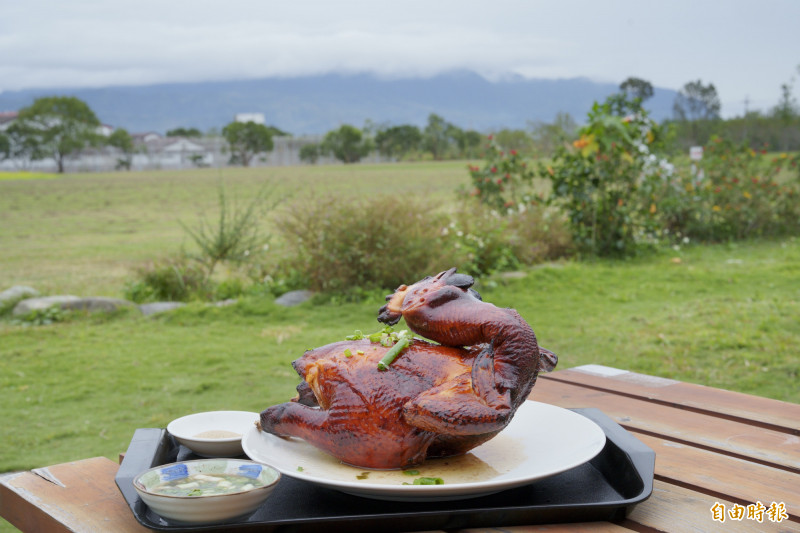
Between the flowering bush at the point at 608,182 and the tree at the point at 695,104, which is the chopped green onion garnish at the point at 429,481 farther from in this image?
the tree at the point at 695,104

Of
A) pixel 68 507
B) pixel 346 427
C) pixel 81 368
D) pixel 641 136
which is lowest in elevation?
pixel 81 368

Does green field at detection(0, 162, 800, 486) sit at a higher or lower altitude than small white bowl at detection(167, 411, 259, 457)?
lower

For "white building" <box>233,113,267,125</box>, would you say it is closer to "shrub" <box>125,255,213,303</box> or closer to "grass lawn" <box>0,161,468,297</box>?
"grass lawn" <box>0,161,468,297</box>

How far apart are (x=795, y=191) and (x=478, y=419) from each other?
11.9m

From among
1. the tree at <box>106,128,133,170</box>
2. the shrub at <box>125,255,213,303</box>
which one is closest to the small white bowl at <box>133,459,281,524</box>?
the shrub at <box>125,255,213,303</box>

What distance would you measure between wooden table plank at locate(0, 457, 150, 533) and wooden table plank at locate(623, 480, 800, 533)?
0.90 meters

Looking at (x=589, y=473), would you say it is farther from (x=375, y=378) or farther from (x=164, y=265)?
(x=164, y=265)

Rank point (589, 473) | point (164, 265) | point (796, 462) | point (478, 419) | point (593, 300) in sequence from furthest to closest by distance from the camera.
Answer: point (164, 265) < point (593, 300) < point (796, 462) < point (589, 473) < point (478, 419)

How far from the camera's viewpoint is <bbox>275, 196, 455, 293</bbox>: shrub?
7164 mm

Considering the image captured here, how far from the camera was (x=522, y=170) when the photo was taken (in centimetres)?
1016

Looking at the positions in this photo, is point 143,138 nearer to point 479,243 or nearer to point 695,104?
point 695,104

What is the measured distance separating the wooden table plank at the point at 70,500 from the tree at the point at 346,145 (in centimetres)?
7163

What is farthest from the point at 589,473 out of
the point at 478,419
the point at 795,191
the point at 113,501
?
the point at 795,191

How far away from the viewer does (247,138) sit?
275ft
